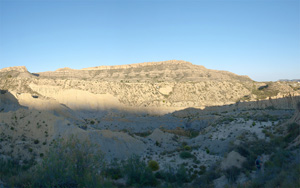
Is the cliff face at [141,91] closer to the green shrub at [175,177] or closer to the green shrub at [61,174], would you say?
the green shrub at [175,177]

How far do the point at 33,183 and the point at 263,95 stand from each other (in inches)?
2866

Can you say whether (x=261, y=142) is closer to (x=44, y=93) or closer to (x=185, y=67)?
(x=44, y=93)

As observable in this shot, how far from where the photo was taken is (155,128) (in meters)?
46.3

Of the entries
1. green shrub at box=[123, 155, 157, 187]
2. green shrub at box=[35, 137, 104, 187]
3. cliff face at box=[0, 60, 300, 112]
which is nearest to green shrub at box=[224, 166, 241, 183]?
green shrub at box=[123, 155, 157, 187]

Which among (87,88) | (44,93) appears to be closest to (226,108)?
(87,88)

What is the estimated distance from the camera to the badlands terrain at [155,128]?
14922mm

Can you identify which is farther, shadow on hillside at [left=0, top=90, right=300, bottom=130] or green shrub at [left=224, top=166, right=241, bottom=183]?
shadow on hillside at [left=0, top=90, right=300, bottom=130]

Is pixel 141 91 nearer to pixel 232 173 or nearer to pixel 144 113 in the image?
pixel 144 113

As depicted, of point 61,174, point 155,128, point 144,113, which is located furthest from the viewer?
point 144,113

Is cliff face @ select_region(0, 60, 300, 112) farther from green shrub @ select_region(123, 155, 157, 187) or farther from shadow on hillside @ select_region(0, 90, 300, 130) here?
green shrub @ select_region(123, 155, 157, 187)

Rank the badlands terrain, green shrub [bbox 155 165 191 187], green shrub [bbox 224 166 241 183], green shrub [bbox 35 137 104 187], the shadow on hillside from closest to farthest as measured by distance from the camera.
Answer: green shrub [bbox 35 137 104 187], green shrub [bbox 224 166 241 183], the badlands terrain, green shrub [bbox 155 165 191 187], the shadow on hillside

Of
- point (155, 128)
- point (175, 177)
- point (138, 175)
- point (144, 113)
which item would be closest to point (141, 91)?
point (144, 113)

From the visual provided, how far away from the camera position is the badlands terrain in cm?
1492


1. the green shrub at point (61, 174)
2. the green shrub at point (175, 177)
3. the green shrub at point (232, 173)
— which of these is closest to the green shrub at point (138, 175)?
the green shrub at point (175, 177)
